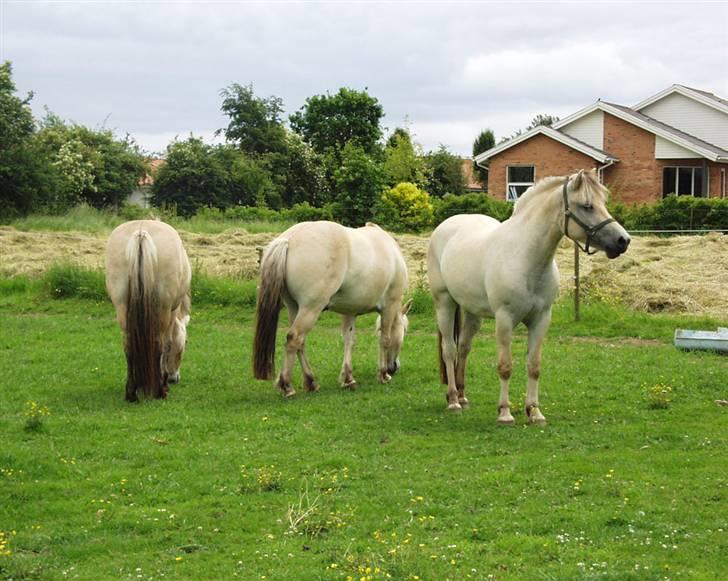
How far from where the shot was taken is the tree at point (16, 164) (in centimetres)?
3297

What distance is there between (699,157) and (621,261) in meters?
21.9

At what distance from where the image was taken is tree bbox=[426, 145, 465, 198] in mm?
58656

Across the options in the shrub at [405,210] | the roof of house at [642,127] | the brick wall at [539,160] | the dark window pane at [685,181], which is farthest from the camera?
the brick wall at [539,160]

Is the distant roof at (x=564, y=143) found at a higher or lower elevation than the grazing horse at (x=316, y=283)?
higher

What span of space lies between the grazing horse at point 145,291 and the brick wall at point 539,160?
1263 inches

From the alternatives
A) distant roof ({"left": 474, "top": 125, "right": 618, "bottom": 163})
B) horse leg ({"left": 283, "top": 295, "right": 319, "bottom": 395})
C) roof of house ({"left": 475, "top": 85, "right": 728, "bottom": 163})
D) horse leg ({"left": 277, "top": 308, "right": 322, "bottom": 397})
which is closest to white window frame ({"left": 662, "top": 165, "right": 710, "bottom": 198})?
roof of house ({"left": 475, "top": 85, "right": 728, "bottom": 163})

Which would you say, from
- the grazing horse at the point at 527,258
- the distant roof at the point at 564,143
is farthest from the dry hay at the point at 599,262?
the distant roof at the point at 564,143

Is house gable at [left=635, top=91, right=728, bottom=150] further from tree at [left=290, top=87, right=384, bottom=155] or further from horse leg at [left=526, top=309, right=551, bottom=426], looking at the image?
horse leg at [left=526, top=309, right=551, bottom=426]

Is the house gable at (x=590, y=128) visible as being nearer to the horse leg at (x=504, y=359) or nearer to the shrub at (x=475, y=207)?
the shrub at (x=475, y=207)

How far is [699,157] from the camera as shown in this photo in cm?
3853

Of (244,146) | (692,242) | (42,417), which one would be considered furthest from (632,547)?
(244,146)

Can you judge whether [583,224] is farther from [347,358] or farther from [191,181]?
[191,181]

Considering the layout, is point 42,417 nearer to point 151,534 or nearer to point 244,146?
point 151,534

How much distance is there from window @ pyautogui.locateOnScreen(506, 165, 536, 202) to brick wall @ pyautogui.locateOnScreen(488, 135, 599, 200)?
24cm
